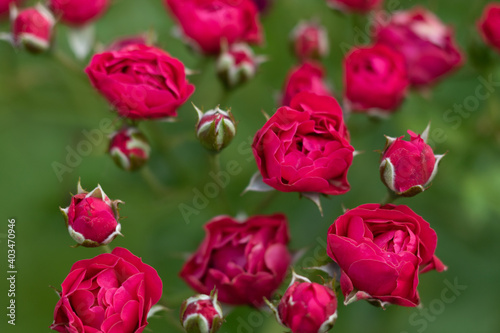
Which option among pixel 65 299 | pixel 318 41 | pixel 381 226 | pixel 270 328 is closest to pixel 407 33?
pixel 318 41

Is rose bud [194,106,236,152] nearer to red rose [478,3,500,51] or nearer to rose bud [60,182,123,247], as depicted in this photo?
rose bud [60,182,123,247]

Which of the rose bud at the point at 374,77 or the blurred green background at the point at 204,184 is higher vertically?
the rose bud at the point at 374,77

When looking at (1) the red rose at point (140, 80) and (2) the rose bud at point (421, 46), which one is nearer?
(1) the red rose at point (140, 80)

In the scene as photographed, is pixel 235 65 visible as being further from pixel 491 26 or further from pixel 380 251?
pixel 491 26

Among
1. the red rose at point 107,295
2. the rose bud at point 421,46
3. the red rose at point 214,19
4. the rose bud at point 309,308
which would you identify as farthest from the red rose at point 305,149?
the rose bud at point 421,46

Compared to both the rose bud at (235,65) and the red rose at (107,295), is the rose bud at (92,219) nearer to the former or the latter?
the red rose at (107,295)

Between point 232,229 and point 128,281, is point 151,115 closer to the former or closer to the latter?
point 232,229
